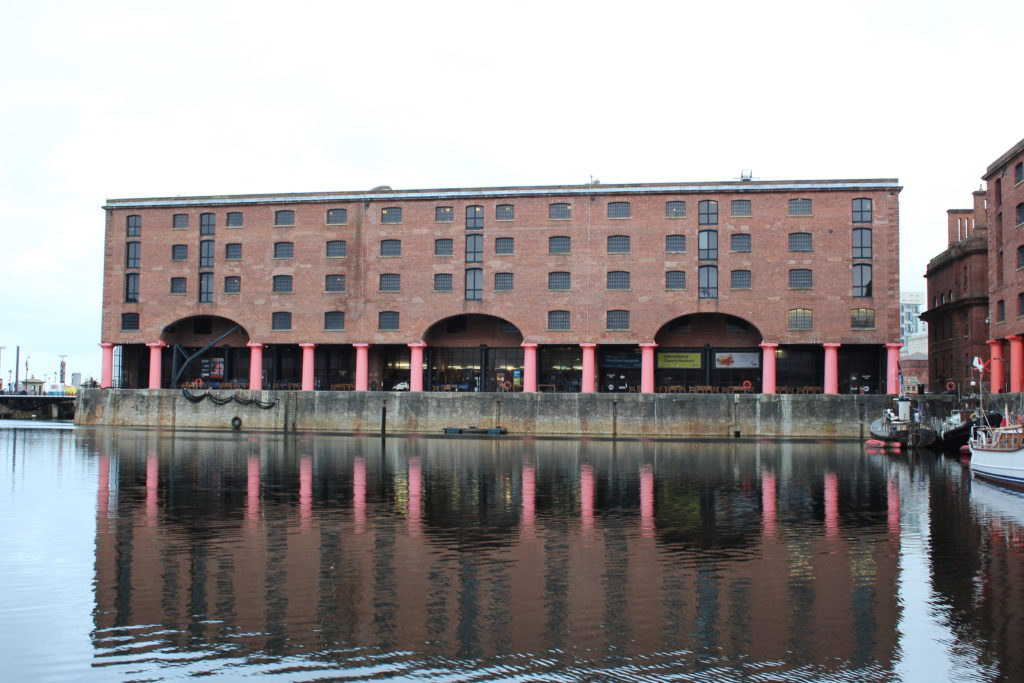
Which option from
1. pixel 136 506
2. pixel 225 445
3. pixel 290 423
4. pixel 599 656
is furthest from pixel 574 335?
pixel 599 656

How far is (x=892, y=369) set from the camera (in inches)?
2441

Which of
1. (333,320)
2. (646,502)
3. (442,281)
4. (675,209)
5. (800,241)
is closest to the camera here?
(646,502)

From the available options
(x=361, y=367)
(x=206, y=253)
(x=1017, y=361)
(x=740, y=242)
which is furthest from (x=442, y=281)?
(x=1017, y=361)

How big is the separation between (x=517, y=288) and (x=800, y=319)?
765 inches

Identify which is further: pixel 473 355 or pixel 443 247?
pixel 473 355

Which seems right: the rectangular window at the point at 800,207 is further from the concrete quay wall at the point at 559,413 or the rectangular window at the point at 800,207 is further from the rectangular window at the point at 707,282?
the concrete quay wall at the point at 559,413

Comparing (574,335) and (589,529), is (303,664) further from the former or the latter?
(574,335)

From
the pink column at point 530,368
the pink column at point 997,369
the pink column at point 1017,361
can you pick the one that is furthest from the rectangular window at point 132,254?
the pink column at point 1017,361

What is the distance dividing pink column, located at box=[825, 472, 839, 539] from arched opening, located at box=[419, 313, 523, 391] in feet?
118

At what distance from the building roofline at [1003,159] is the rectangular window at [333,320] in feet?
145

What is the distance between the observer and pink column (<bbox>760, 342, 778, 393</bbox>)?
203 ft

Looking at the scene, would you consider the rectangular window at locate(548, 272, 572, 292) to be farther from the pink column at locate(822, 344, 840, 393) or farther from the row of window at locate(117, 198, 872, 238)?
the pink column at locate(822, 344, 840, 393)

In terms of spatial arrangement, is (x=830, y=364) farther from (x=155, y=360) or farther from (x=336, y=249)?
(x=155, y=360)

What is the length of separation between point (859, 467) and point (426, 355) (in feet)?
123
